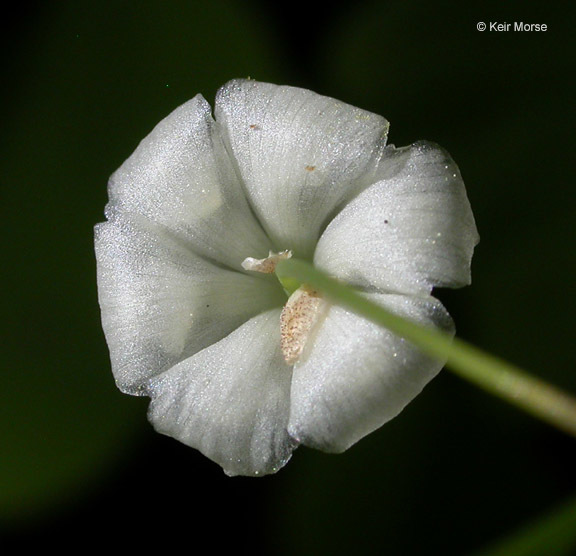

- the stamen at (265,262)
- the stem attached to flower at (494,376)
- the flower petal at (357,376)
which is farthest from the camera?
the stamen at (265,262)

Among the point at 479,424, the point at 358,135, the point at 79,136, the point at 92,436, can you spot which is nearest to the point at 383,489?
the point at 479,424

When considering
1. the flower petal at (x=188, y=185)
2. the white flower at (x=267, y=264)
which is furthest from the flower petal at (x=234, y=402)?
the flower petal at (x=188, y=185)

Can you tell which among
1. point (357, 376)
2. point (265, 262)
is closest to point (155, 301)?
point (265, 262)

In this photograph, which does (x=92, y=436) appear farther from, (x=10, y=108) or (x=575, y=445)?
(x=575, y=445)

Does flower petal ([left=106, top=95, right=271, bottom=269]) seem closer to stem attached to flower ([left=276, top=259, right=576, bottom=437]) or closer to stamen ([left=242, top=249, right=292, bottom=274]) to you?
stamen ([left=242, top=249, right=292, bottom=274])

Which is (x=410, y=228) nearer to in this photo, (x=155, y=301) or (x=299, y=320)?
(x=299, y=320)

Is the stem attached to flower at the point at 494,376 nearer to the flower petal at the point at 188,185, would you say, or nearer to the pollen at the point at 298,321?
the pollen at the point at 298,321
